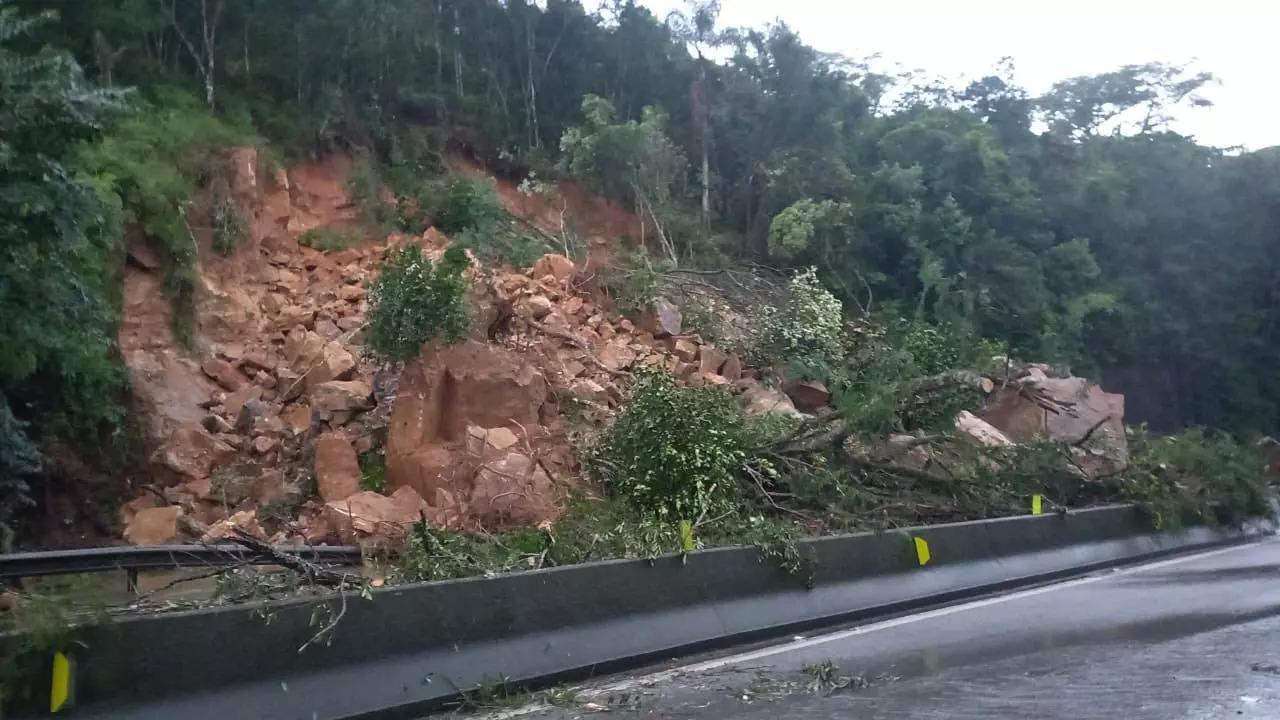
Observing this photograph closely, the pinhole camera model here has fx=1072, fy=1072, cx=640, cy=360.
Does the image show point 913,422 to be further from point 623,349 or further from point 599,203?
point 599,203

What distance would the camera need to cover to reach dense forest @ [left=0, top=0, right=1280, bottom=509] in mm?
17797

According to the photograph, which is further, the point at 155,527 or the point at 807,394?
the point at 807,394

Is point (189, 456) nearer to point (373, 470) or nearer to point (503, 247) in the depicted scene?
point (373, 470)

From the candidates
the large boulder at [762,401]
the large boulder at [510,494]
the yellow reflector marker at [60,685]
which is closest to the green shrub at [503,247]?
the large boulder at [762,401]

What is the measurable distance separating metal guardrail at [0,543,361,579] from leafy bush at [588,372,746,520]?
396cm

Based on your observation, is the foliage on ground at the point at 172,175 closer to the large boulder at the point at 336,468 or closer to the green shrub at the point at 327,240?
the green shrub at the point at 327,240

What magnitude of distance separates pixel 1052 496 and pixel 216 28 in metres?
17.3

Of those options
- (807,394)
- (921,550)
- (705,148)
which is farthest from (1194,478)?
(705,148)

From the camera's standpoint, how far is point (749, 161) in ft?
91.0

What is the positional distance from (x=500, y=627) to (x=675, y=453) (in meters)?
4.08

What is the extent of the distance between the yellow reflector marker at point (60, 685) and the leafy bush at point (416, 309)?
22.6 ft

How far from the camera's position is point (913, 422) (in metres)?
14.6

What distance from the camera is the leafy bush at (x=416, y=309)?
11.6 metres

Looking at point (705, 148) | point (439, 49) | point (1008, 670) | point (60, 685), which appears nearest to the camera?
point (60, 685)
